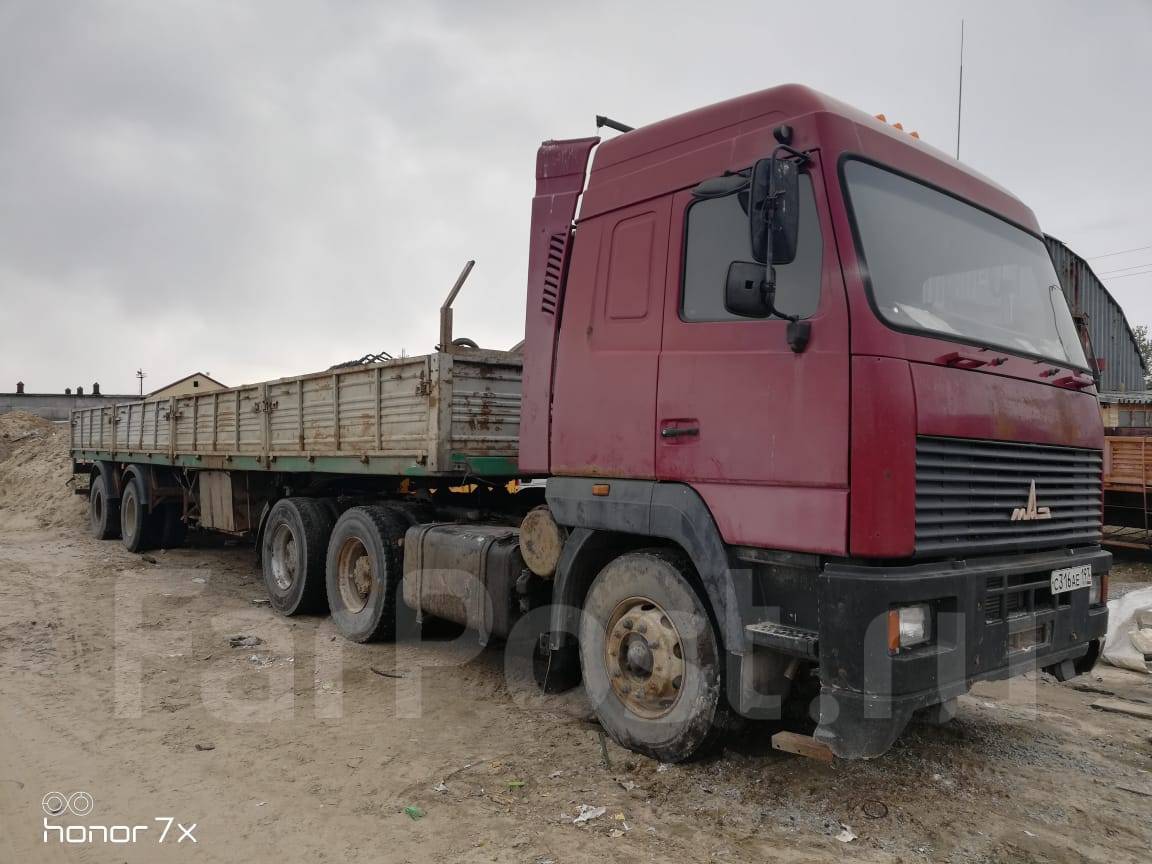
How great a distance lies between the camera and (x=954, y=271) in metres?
3.62

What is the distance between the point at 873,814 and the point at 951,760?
828 mm

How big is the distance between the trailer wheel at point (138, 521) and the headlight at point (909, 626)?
1096 cm

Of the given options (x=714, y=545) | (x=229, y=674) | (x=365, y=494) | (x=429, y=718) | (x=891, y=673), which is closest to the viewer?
(x=891, y=673)

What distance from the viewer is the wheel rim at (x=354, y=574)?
259 inches

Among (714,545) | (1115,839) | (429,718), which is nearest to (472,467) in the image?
(429,718)

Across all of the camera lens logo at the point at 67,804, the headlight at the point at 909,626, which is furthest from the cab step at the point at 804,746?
the camera lens logo at the point at 67,804

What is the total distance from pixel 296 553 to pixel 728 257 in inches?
206

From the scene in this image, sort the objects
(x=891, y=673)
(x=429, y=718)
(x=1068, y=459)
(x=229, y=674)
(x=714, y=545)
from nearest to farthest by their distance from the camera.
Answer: (x=891, y=673)
(x=714, y=545)
(x=1068, y=459)
(x=429, y=718)
(x=229, y=674)

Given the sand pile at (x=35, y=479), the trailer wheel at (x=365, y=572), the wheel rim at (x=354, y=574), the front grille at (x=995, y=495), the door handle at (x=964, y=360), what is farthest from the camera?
the sand pile at (x=35, y=479)

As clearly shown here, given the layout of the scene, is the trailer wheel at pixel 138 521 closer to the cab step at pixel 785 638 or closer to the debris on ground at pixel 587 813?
the debris on ground at pixel 587 813

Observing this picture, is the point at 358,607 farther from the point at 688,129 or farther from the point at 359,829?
the point at 688,129

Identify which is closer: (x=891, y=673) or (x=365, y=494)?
(x=891, y=673)

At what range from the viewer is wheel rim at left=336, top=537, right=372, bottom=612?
657cm

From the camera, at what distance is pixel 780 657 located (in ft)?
11.1
